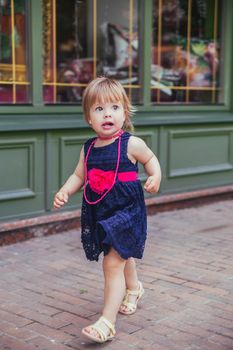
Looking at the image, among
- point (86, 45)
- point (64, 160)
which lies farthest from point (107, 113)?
point (86, 45)

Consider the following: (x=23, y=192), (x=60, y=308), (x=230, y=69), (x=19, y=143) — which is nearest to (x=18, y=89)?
(x=19, y=143)

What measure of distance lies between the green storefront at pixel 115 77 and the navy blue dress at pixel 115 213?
2093 millimetres

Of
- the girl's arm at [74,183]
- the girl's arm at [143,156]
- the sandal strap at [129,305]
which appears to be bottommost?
the sandal strap at [129,305]

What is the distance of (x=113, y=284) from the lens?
10.9 feet

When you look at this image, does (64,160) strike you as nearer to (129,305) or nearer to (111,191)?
(129,305)

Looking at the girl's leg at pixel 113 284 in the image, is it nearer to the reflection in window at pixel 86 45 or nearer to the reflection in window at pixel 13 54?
the reflection in window at pixel 13 54

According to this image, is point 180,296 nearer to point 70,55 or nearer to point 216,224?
point 216,224

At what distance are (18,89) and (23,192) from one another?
1.00 meters

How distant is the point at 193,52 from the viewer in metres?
7.34

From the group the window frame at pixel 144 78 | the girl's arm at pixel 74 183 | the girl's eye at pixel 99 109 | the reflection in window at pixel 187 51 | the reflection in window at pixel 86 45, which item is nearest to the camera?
the girl's eye at pixel 99 109

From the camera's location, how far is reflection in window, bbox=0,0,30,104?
5.60m

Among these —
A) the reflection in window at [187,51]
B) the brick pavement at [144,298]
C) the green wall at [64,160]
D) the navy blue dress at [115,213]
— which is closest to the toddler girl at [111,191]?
the navy blue dress at [115,213]

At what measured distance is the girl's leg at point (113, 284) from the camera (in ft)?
10.9

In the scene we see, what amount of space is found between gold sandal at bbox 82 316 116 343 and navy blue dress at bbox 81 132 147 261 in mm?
380
